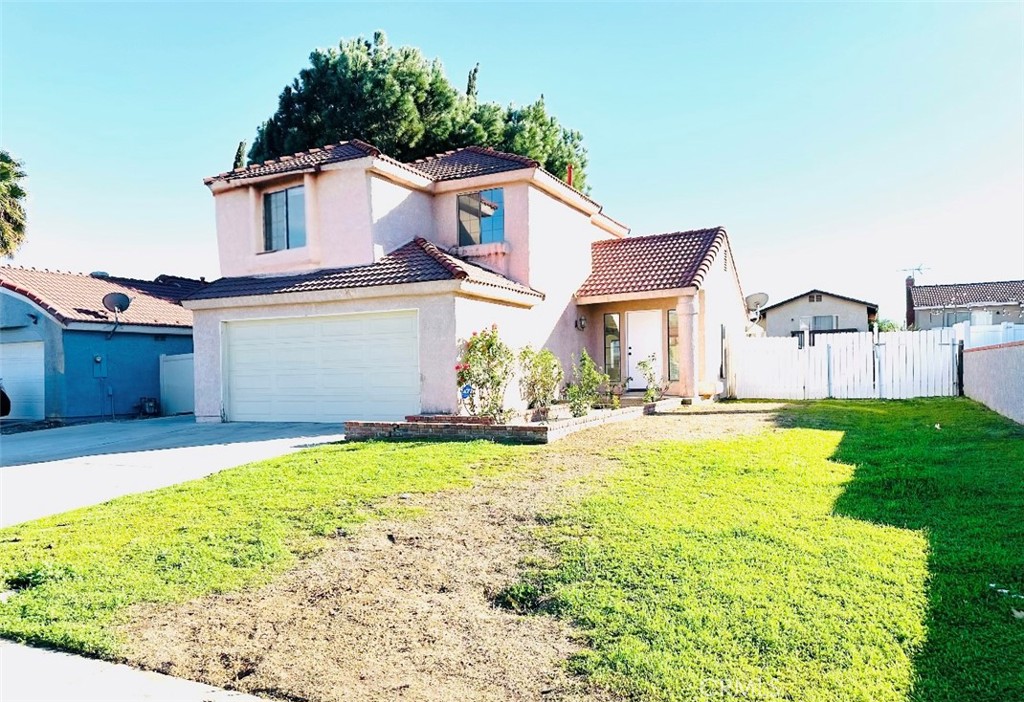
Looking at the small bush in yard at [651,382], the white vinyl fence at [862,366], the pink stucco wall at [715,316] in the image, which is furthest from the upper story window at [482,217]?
the white vinyl fence at [862,366]

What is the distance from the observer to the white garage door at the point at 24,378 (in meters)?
20.4

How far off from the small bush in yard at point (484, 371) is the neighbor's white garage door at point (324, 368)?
1296 mm

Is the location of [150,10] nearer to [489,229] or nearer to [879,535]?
[489,229]

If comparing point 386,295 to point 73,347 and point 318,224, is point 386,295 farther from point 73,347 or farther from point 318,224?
point 73,347

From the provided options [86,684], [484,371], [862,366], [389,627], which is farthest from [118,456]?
[862,366]

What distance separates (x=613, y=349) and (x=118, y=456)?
Answer: 12.4m

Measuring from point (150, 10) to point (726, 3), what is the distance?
1205cm

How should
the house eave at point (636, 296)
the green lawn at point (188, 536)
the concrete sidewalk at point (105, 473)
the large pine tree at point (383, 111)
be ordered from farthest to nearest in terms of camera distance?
the large pine tree at point (383, 111) < the house eave at point (636, 296) < the green lawn at point (188, 536) < the concrete sidewalk at point (105, 473)

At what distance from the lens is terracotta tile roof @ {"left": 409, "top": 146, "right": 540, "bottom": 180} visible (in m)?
17.1

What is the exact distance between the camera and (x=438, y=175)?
713 inches

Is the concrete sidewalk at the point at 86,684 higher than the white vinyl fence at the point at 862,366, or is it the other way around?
the white vinyl fence at the point at 862,366

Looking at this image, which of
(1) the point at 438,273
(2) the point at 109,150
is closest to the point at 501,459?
(1) the point at 438,273

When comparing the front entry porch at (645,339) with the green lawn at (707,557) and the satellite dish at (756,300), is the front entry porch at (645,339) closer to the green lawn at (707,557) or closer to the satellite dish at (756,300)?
the satellite dish at (756,300)

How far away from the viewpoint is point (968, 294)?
4481 centimetres
